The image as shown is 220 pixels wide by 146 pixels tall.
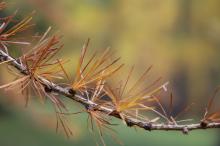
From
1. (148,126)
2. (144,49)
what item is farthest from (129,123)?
(144,49)

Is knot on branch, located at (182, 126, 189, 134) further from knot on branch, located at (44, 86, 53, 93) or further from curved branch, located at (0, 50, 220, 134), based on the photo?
knot on branch, located at (44, 86, 53, 93)

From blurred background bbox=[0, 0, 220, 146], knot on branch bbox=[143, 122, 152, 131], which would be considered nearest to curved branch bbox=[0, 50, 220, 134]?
knot on branch bbox=[143, 122, 152, 131]

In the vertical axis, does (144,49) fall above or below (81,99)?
above

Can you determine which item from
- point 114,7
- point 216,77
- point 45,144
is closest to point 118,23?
point 114,7

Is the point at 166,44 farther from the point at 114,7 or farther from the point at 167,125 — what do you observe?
the point at 167,125

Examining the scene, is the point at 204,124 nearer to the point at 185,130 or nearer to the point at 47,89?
the point at 185,130

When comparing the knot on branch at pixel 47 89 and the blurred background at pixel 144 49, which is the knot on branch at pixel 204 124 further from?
the blurred background at pixel 144 49

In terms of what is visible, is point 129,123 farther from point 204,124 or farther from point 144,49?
point 144,49

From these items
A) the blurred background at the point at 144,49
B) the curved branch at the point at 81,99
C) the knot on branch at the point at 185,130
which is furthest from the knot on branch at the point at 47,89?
the blurred background at the point at 144,49

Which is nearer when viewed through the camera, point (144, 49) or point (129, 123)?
point (129, 123)

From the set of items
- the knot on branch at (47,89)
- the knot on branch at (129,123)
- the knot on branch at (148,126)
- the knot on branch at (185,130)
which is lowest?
the knot on branch at (185,130)
